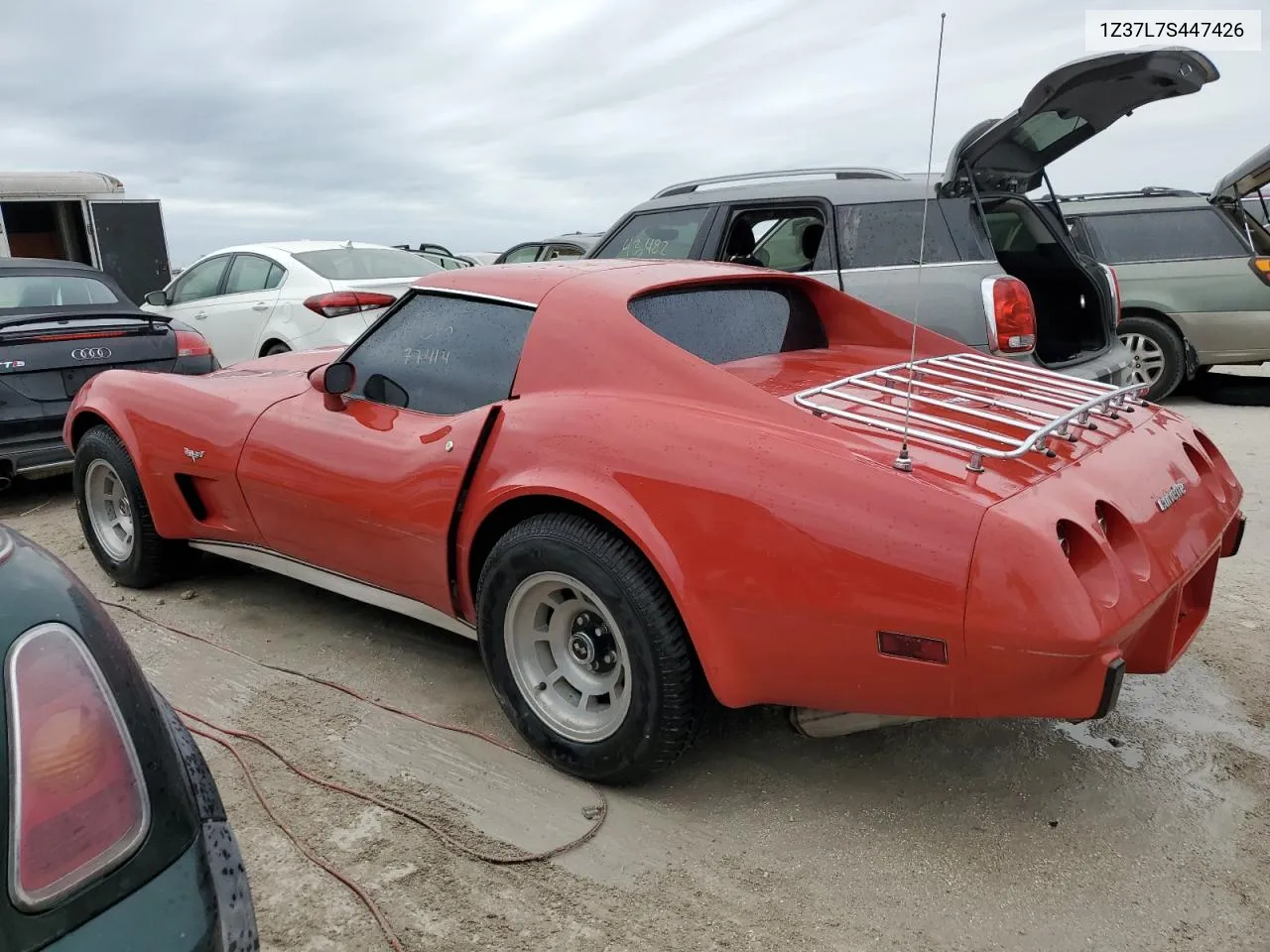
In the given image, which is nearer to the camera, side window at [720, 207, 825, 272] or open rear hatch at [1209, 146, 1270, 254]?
side window at [720, 207, 825, 272]

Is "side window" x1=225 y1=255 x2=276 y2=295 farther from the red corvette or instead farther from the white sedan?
the red corvette

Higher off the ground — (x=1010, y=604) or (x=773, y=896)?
(x=1010, y=604)

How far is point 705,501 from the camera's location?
7.59 feet

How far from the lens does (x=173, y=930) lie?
1.21 m

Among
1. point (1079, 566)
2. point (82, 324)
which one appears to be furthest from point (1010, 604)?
point (82, 324)

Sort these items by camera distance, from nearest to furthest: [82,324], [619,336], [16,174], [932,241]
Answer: [619,336] → [932,241] → [82,324] → [16,174]

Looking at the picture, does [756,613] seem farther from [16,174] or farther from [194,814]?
[16,174]

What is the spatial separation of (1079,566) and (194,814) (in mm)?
1803

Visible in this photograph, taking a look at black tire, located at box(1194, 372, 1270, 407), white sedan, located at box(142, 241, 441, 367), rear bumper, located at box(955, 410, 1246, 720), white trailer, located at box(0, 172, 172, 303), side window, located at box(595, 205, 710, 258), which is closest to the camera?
rear bumper, located at box(955, 410, 1246, 720)

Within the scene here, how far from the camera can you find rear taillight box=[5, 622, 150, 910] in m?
1.16

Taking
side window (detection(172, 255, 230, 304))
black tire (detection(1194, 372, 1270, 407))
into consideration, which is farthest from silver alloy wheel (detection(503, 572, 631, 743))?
black tire (detection(1194, 372, 1270, 407))

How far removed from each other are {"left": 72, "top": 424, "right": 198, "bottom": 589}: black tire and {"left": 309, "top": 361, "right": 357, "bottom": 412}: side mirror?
3.91 feet

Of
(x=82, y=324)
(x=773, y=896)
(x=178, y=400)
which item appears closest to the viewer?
(x=773, y=896)

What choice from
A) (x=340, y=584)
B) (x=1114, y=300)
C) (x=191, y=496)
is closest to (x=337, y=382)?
(x=340, y=584)
